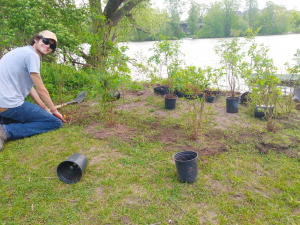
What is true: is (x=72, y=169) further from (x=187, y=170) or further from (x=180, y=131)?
(x=180, y=131)

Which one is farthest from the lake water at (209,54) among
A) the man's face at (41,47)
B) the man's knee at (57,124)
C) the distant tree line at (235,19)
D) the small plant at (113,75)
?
the distant tree line at (235,19)

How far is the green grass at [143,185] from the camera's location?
1.99 metres

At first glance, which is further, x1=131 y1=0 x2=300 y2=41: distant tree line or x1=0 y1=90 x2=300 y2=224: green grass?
x1=131 y1=0 x2=300 y2=41: distant tree line

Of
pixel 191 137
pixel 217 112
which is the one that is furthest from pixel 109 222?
pixel 217 112

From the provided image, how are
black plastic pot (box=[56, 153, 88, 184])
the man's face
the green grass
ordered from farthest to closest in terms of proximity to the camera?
the man's face → black plastic pot (box=[56, 153, 88, 184]) → the green grass

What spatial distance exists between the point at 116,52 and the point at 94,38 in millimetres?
1435

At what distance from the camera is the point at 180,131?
12.3 ft

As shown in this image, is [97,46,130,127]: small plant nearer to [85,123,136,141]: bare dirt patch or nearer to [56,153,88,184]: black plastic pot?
[85,123,136,141]: bare dirt patch

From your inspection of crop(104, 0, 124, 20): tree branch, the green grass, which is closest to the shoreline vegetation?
the green grass

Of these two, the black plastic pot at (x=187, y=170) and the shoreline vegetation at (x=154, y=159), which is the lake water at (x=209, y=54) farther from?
the black plastic pot at (x=187, y=170)

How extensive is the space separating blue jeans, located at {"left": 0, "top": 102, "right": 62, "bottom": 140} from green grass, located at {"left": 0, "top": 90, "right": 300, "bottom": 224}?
0.51ft

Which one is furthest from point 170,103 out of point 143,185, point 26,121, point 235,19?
point 235,19

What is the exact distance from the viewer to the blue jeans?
11.4ft

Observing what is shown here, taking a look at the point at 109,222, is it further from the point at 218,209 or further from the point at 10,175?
the point at 10,175
